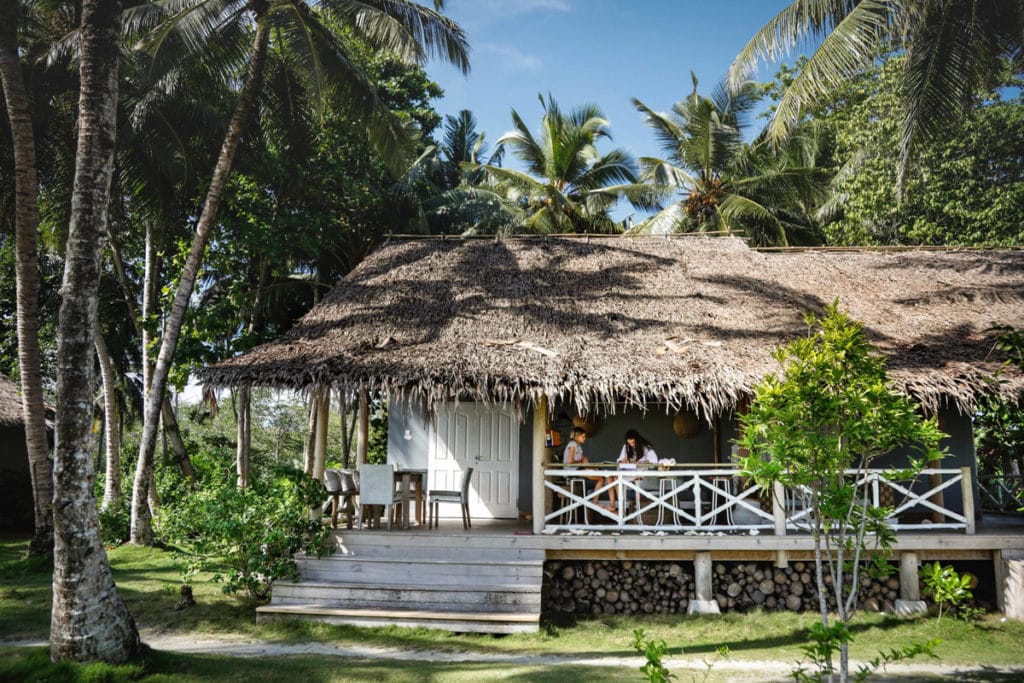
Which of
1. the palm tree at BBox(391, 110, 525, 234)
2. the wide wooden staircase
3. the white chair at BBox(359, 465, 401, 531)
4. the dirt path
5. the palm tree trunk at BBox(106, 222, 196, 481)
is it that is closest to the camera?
the dirt path

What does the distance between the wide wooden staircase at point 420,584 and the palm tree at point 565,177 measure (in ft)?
38.6

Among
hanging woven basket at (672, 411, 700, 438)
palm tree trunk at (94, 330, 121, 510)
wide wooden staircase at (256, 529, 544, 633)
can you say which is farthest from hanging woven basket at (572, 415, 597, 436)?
palm tree trunk at (94, 330, 121, 510)

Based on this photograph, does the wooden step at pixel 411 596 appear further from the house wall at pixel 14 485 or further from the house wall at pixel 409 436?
the house wall at pixel 14 485

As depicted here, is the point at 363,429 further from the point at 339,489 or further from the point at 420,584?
the point at 420,584

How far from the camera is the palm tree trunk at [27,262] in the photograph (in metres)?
9.44

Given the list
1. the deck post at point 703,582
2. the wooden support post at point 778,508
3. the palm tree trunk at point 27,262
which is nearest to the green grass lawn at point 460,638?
the deck post at point 703,582

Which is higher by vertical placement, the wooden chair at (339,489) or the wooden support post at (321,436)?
the wooden support post at (321,436)

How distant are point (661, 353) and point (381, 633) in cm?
441

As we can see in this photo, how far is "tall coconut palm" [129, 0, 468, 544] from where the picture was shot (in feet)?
34.1

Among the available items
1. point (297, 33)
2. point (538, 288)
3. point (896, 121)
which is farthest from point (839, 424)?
point (896, 121)

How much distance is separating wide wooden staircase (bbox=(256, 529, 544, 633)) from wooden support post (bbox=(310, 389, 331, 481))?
0.86 metres

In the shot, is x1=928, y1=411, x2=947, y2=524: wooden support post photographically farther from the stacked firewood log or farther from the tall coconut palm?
the tall coconut palm

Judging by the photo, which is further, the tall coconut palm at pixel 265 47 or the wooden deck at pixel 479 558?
the tall coconut palm at pixel 265 47

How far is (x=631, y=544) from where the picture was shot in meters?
8.31
